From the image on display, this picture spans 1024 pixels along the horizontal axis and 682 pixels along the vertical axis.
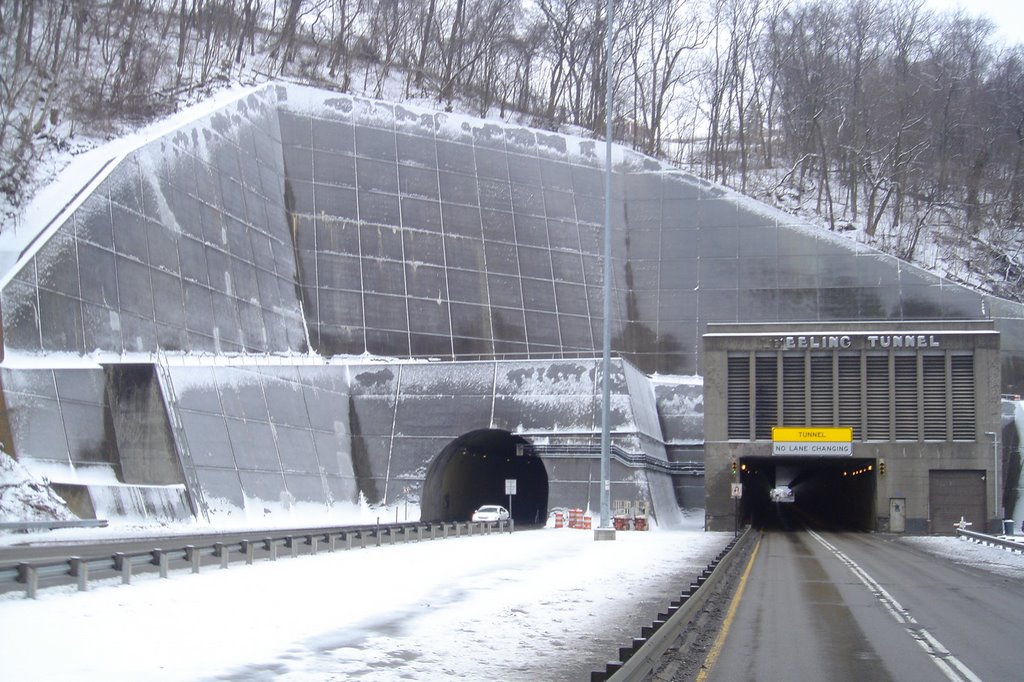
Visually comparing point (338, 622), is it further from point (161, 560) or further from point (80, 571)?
point (161, 560)

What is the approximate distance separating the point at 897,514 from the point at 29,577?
44255mm

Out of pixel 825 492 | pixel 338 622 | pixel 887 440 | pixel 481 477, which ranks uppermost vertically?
pixel 887 440

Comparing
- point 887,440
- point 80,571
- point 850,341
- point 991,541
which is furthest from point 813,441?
point 80,571

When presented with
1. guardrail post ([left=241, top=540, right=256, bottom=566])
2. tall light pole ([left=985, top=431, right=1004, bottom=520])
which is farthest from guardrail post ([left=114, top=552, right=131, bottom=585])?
tall light pole ([left=985, top=431, right=1004, bottom=520])

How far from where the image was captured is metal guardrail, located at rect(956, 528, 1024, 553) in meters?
36.6

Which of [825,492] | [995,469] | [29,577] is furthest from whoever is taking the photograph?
[825,492]

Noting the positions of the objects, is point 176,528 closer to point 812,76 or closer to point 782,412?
point 782,412

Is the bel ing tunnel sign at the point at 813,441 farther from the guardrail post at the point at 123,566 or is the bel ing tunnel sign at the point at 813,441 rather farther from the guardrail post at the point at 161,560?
the guardrail post at the point at 123,566

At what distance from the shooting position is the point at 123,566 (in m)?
18.7

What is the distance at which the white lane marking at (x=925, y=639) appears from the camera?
12.4 m

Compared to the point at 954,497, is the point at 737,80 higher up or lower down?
higher up

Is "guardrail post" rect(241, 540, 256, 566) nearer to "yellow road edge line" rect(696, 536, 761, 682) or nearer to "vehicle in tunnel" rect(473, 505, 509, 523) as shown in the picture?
"yellow road edge line" rect(696, 536, 761, 682)

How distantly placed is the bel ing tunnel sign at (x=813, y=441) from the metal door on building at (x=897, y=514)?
3055 millimetres

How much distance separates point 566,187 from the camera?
69562 millimetres
